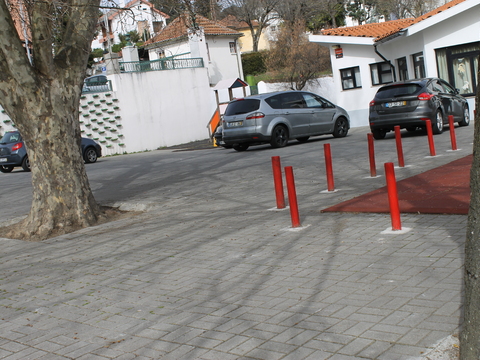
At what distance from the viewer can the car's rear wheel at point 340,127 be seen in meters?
20.4

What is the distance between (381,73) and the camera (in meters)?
27.0

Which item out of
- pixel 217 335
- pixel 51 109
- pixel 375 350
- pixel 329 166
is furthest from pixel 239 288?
pixel 51 109

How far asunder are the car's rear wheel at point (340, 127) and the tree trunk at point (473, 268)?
17.4 metres

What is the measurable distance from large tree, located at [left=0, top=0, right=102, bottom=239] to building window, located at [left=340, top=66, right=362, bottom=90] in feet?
66.8

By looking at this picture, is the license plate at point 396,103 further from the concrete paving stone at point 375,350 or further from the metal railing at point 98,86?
the metal railing at point 98,86

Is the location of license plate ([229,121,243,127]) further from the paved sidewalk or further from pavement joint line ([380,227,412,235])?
pavement joint line ([380,227,412,235])

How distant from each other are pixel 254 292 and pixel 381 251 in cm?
152

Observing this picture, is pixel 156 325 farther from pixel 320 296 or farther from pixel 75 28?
pixel 75 28

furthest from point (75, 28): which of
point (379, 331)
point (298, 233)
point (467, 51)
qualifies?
point (467, 51)

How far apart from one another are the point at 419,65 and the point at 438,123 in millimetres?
8459

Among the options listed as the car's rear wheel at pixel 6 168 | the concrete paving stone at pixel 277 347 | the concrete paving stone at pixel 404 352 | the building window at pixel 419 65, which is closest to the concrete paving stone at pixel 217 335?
the concrete paving stone at pixel 277 347

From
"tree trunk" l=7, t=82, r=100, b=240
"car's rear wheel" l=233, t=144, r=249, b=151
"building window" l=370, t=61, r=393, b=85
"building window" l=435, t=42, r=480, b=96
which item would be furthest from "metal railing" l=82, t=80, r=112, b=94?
"tree trunk" l=7, t=82, r=100, b=240

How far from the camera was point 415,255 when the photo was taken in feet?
18.3

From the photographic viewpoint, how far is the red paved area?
7293 millimetres
